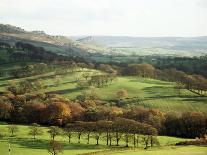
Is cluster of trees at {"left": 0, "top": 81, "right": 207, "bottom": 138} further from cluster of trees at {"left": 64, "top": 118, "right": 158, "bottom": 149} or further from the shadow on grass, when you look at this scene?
the shadow on grass

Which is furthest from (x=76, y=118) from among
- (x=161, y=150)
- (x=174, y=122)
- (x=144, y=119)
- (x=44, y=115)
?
(x=161, y=150)

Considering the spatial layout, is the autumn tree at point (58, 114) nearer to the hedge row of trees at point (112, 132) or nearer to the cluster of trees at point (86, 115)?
the cluster of trees at point (86, 115)

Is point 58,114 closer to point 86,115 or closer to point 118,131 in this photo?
point 86,115

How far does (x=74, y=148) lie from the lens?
10869 centimetres

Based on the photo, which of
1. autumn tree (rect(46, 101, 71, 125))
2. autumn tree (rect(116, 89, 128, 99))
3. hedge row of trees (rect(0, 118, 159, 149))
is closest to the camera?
hedge row of trees (rect(0, 118, 159, 149))

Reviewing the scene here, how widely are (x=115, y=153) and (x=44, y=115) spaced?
2711 inches

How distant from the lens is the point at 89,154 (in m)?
95.9

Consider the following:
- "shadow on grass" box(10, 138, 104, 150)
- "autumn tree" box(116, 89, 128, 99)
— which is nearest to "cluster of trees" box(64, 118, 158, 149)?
"shadow on grass" box(10, 138, 104, 150)

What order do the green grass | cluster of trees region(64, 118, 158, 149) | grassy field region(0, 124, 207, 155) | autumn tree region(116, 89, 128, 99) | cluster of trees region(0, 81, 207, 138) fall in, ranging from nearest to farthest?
the green grass
grassy field region(0, 124, 207, 155)
cluster of trees region(64, 118, 158, 149)
cluster of trees region(0, 81, 207, 138)
autumn tree region(116, 89, 128, 99)

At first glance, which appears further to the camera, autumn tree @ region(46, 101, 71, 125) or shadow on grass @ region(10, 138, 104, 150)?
autumn tree @ region(46, 101, 71, 125)

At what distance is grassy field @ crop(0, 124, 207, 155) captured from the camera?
99.5 metres

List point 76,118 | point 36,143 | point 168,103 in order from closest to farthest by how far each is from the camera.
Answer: point 36,143 < point 76,118 < point 168,103

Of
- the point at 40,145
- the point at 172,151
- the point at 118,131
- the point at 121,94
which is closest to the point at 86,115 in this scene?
the point at 118,131

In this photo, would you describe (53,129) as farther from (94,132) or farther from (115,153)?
(115,153)
